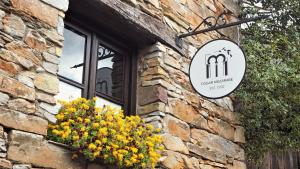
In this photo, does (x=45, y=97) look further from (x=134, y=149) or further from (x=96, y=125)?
(x=134, y=149)

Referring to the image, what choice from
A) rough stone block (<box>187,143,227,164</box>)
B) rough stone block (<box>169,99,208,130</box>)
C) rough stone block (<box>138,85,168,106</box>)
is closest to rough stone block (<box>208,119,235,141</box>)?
rough stone block (<box>169,99,208,130</box>)

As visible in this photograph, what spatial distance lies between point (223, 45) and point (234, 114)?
1.60m

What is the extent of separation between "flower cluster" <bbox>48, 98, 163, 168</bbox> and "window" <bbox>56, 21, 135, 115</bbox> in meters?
0.44

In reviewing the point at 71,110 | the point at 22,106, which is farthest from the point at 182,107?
the point at 22,106

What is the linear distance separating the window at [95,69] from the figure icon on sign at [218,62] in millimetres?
867

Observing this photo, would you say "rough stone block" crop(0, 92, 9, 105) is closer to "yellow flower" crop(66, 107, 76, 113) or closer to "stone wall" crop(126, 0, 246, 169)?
"yellow flower" crop(66, 107, 76, 113)

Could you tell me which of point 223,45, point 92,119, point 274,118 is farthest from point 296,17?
point 92,119

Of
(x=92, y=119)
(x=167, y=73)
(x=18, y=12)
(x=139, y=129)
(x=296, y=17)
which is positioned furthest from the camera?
(x=296, y=17)

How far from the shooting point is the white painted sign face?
14.0ft

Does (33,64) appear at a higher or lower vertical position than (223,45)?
lower

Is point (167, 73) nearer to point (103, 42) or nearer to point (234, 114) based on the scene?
point (103, 42)

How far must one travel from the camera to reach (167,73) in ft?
15.7


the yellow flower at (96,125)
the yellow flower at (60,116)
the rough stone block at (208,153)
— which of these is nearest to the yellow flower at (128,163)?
the yellow flower at (96,125)

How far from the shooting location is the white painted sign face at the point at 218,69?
4266 millimetres
